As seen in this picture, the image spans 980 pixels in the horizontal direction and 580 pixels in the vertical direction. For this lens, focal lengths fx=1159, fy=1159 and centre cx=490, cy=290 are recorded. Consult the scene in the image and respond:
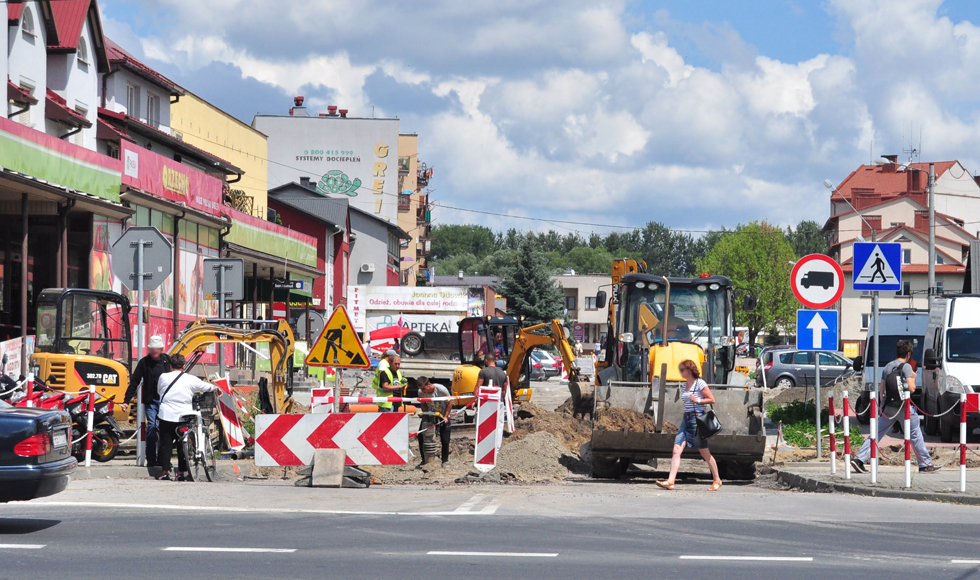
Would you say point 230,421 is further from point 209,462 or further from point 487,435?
point 487,435

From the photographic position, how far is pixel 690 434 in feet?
46.6

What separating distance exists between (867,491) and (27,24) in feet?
88.3

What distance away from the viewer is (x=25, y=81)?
3169 cm

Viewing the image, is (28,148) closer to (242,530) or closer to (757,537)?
(242,530)

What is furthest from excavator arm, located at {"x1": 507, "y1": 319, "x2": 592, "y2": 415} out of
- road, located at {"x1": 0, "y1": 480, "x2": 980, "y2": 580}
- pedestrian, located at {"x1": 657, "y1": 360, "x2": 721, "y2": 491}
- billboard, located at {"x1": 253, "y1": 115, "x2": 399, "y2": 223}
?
billboard, located at {"x1": 253, "y1": 115, "x2": 399, "y2": 223}

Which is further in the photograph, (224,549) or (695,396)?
(695,396)

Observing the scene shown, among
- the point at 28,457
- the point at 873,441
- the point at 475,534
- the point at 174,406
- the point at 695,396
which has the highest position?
the point at 695,396

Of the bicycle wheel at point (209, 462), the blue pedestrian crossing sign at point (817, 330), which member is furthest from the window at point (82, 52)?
the blue pedestrian crossing sign at point (817, 330)

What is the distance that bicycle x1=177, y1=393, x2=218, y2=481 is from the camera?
14430 mm

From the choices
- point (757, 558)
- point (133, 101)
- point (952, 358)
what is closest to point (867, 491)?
point (757, 558)

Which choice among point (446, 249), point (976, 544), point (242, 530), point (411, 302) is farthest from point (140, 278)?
point (446, 249)

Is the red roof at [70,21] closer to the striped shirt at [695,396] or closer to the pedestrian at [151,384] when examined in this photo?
the pedestrian at [151,384]

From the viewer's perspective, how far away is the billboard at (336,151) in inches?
3669

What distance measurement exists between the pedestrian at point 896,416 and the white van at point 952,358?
4.46m
